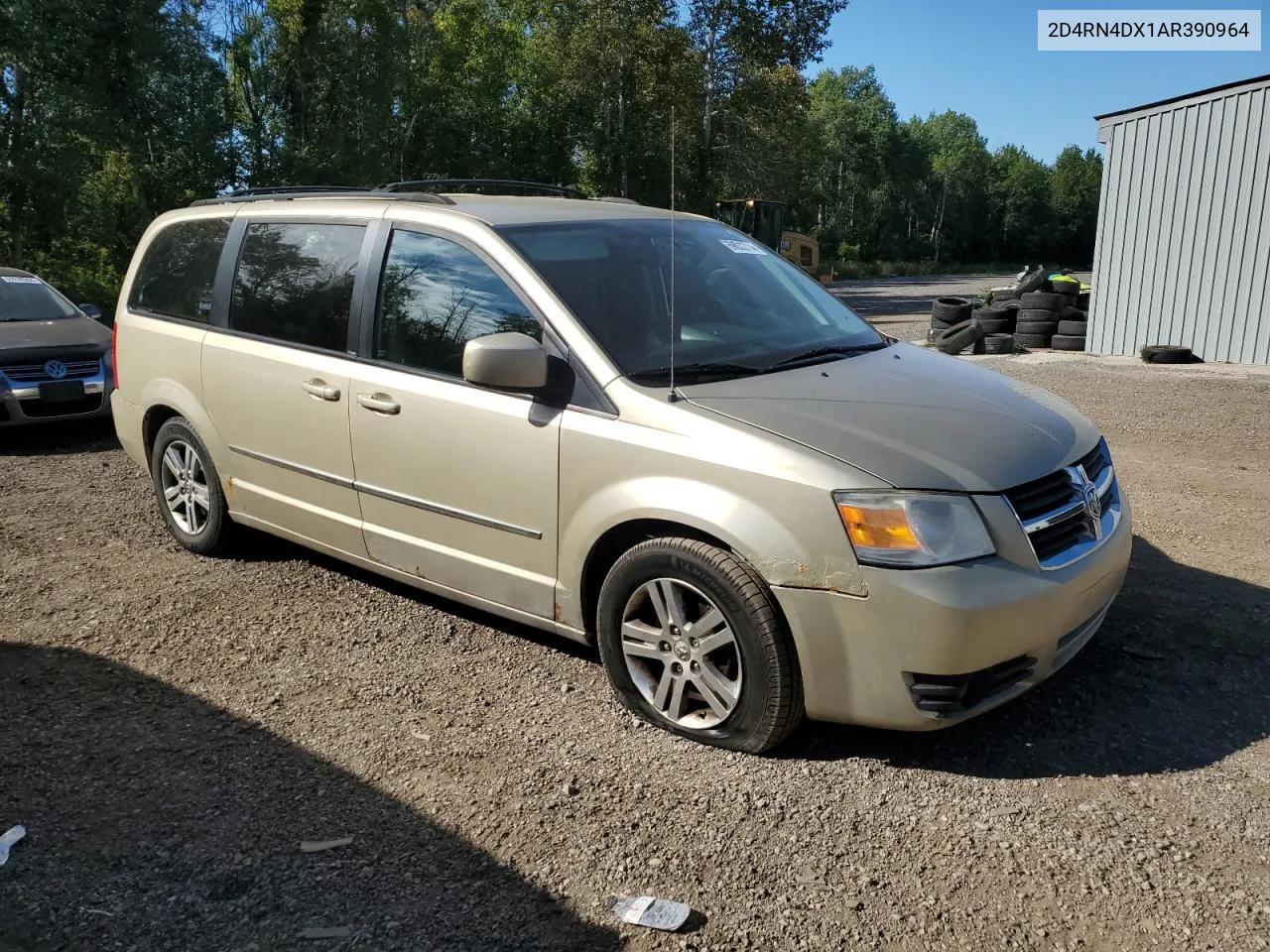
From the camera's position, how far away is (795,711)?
330 centimetres

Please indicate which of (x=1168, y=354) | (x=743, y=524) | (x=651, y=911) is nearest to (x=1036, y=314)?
(x=1168, y=354)

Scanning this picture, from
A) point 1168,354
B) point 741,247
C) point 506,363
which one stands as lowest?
point 1168,354

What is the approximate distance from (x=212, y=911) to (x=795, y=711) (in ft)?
5.83

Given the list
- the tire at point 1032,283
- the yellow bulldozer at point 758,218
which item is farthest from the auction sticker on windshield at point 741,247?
the yellow bulldozer at point 758,218

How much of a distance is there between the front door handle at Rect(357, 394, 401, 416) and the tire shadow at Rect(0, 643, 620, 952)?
131 cm

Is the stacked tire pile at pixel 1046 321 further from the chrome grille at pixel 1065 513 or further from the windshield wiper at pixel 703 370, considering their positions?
the windshield wiper at pixel 703 370

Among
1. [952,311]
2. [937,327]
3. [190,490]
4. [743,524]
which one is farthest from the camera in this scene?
[937,327]

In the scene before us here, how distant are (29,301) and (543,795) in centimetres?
872

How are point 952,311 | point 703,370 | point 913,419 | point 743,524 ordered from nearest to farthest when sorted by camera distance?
point 743,524 → point 913,419 → point 703,370 → point 952,311

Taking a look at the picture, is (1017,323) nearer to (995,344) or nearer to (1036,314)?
(1036,314)

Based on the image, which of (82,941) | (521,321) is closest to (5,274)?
(521,321)

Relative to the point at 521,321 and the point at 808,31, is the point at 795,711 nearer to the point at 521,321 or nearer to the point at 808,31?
the point at 521,321

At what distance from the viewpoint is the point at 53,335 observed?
8.94m

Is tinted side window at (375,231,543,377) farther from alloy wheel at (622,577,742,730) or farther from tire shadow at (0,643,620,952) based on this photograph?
tire shadow at (0,643,620,952)
